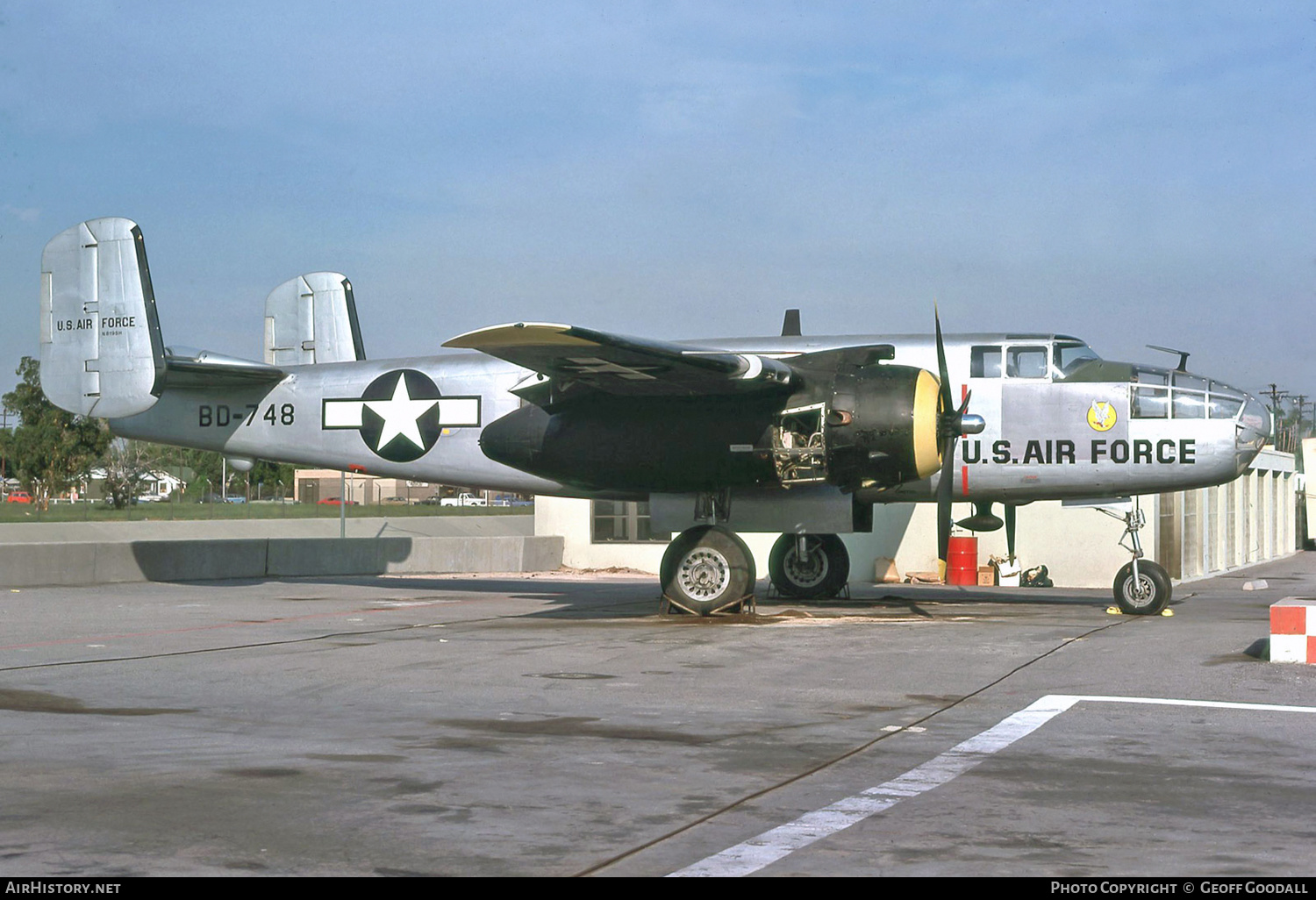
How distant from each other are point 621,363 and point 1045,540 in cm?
1584

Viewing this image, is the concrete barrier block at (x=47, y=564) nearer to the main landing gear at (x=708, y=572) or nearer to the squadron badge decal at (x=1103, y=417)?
the main landing gear at (x=708, y=572)

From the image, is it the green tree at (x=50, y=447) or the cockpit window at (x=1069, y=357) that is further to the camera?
the green tree at (x=50, y=447)

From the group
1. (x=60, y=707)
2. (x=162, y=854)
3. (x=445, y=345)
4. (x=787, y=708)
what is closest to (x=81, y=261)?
(x=445, y=345)

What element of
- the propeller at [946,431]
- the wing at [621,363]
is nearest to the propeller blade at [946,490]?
the propeller at [946,431]

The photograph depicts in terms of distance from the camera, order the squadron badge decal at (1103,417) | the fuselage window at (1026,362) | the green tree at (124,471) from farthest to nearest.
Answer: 1. the green tree at (124,471)
2. the fuselage window at (1026,362)
3. the squadron badge decal at (1103,417)

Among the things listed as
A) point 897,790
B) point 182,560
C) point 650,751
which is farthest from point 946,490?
point 182,560

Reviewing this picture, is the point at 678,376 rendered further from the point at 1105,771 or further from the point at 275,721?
the point at 1105,771

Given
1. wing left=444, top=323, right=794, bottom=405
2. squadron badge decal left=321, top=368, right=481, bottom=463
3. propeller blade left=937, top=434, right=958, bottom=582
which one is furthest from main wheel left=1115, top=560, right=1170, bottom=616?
squadron badge decal left=321, top=368, right=481, bottom=463

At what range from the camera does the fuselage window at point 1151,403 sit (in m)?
17.5

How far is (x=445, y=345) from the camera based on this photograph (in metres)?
14.5

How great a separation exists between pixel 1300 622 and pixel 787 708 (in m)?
5.79

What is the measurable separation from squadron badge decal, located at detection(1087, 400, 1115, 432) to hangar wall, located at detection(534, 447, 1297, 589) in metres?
7.65

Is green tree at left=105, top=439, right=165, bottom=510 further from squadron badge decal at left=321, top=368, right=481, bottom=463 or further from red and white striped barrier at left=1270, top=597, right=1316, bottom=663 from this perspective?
red and white striped barrier at left=1270, top=597, right=1316, bottom=663

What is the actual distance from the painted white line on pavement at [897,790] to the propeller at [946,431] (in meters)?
6.45
